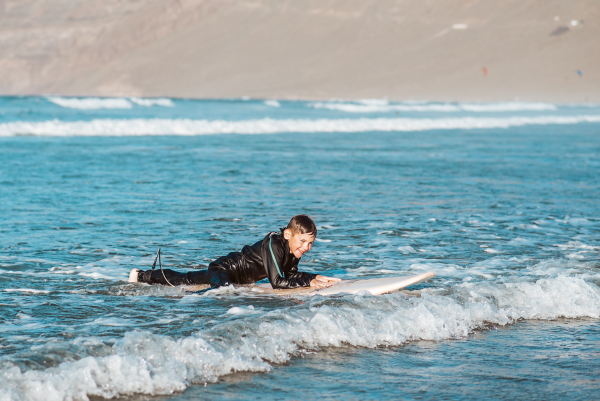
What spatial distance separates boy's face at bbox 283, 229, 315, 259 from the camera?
Answer: 6.36m

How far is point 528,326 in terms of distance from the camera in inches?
239

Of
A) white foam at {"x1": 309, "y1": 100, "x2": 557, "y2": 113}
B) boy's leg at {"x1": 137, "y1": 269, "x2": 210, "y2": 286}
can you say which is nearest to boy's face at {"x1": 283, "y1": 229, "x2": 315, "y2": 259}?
boy's leg at {"x1": 137, "y1": 269, "x2": 210, "y2": 286}

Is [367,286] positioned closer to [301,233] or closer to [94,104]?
[301,233]

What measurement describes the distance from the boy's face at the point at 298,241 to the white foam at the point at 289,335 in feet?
1.51

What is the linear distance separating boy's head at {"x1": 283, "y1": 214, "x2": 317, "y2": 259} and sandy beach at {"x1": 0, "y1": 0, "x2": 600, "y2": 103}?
347 ft

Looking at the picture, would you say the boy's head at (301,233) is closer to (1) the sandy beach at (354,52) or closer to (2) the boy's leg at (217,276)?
(2) the boy's leg at (217,276)

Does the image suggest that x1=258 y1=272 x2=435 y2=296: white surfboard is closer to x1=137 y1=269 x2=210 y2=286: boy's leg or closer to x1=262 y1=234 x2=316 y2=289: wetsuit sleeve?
x1=262 y1=234 x2=316 y2=289: wetsuit sleeve

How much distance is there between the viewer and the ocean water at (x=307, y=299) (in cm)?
463

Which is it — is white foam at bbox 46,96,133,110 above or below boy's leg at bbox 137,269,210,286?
above

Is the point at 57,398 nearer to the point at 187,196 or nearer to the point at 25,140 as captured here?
the point at 187,196

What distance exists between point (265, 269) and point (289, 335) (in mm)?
1409

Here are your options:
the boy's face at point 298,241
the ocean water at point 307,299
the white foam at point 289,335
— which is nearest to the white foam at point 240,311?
the ocean water at point 307,299

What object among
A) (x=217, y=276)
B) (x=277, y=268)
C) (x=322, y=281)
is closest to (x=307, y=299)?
(x=322, y=281)

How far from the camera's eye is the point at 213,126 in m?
33.9
